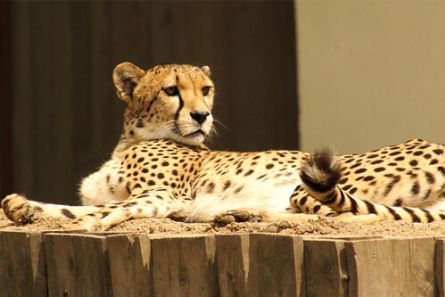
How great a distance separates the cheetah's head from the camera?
415 cm

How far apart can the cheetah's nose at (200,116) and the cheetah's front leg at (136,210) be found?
1.20 feet

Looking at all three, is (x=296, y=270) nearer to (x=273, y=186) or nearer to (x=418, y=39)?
(x=273, y=186)

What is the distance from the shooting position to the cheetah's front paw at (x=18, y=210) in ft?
11.4

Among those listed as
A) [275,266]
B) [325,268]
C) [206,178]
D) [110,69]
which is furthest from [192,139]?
[110,69]

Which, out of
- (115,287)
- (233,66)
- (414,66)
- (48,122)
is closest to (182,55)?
(233,66)

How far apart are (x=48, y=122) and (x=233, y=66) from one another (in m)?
1.53

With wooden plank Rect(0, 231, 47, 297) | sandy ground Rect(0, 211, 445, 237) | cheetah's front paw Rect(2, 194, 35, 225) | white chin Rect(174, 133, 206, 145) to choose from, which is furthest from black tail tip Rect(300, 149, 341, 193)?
white chin Rect(174, 133, 206, 145)

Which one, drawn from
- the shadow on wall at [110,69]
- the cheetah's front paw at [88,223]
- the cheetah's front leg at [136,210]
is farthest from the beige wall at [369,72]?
the cheetah's front paw at [88,223]

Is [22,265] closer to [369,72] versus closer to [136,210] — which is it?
[136,210]

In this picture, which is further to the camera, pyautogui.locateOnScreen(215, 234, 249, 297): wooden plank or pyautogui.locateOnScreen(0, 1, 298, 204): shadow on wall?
pyautogui.locateOnScreen(0, 1, 298, 204): shadow on wall

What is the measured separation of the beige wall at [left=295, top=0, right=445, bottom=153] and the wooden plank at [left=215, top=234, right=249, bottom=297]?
2147mm

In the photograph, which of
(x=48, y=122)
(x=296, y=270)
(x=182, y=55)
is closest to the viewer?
(x=296, y=270)

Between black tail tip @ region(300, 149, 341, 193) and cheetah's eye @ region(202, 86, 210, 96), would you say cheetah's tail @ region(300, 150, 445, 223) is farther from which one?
cheetah's eye @ region(202, 86, 210, 96)

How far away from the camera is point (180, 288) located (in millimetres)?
2453
